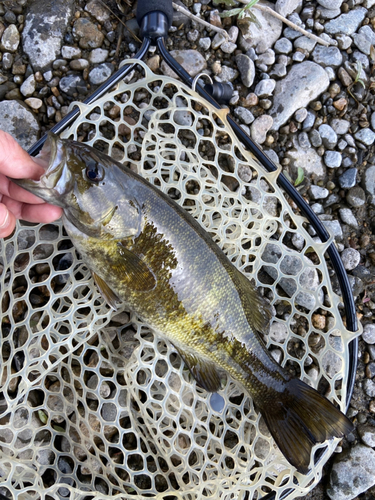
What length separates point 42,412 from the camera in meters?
3.20

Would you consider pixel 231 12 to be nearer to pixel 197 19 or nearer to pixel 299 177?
pixel 197 19

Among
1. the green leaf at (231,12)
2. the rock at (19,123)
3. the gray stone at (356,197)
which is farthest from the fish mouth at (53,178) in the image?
the gray stone at (356,197)

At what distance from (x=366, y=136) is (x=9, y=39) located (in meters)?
3.31

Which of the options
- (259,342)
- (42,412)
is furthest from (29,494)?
(259,342)

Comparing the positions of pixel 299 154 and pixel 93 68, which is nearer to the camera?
pixel 93 68

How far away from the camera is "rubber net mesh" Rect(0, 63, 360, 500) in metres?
2.83

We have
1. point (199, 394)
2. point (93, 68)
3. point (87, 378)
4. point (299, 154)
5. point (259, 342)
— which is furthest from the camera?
point (299, 154)

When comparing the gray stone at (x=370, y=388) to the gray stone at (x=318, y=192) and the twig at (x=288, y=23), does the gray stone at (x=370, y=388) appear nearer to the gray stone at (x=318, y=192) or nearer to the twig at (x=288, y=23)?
the gray stone at (x=318, y=192)

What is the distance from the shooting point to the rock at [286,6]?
394cm

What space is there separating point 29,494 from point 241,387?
64.3 inches

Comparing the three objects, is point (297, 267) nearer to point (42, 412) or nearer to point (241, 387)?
point (241, 387)

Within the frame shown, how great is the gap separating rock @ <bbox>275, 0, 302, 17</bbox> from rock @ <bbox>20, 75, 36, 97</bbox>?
2.34 metres

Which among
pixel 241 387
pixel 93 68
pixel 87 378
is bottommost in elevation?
pixel 87 378

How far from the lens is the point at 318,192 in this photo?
3.86 metres
